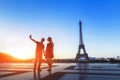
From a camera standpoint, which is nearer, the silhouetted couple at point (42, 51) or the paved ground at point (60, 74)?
the paved ground at point (60, 74)

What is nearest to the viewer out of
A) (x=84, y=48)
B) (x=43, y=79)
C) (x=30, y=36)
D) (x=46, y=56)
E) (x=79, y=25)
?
(x=43, y=79)

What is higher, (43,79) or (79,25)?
(79,25)

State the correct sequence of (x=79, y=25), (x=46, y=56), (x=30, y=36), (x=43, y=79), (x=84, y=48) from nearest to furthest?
(x=43, y=79), (x=30, y=36), (x=46, y=56), (x=84, y=48), (x=79, y=25)

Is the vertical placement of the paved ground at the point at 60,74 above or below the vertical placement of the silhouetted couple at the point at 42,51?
below

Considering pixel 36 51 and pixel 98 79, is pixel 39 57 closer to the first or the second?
pixel 36 51

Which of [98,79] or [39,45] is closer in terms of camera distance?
[98,79]

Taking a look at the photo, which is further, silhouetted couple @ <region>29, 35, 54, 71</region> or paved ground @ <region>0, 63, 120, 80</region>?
silhouetted couple @ <region>29, 35, 54, 71</region>

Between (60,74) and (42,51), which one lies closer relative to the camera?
(60,74)

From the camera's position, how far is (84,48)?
8419 cm

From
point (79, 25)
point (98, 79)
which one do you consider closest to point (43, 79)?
point (98, 79)

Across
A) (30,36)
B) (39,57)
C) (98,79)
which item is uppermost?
(30,36)

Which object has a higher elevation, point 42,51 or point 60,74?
point 42,51

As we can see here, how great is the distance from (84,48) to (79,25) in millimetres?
11070

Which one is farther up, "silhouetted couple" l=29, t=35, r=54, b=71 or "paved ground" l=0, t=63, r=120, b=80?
"silhouetted couple" l=29, t=35, r=54, b=71
